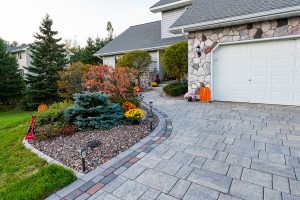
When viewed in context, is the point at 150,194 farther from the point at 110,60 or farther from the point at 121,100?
the point at 110,60

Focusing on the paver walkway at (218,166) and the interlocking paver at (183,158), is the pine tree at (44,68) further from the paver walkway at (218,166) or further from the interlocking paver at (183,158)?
the interlocking paver at (183,158)

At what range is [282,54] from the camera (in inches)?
251

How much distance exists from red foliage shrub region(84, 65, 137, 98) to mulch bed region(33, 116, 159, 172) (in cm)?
151

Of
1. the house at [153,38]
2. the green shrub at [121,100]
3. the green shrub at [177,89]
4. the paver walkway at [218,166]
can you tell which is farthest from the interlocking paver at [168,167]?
the house at [153,38]

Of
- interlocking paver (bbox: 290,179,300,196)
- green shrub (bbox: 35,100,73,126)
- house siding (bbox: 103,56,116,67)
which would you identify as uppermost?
house siding (bbox: 103,56,116,67)

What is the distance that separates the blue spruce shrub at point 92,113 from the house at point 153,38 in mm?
7914

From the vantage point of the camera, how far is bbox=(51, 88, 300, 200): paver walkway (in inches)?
90.2

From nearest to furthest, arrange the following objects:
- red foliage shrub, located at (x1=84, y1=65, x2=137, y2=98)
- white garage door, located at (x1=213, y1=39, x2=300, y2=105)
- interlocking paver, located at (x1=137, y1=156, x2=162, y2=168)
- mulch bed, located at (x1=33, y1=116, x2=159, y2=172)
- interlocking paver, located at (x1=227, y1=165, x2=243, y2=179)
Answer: interlocking paver, located at (x1=227, y1=165, x2=243, y2=179), interlocking paver, located at (x1=137, y1=156, x2=162, y2=168), mulch bed, located at (x1=33, y1=116, x2=159, y2=172), red foliage shrub, located at (x1=84, y1=65, x2=137, y2=98), white garage door, located at (x1=213, y1=39, x2=300, y2=105)

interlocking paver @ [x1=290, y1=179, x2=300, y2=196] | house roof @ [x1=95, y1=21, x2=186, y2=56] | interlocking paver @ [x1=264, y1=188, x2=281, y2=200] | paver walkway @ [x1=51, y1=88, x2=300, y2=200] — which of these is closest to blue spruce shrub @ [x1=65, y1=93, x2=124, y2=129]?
paver walkway @ [x1=51, y1=88, x2=300, y2=200]

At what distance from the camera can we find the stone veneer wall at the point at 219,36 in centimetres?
605

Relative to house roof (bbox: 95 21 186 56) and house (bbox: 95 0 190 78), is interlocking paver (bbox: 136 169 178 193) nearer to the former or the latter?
house (bbox: 95 0 190 78)

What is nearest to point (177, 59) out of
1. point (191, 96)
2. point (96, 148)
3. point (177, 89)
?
point (177, 89)

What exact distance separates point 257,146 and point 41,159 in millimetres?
4020

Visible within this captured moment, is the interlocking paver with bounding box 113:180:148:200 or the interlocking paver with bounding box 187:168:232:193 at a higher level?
the interlocking paver with bounding box 187:168:232:193
